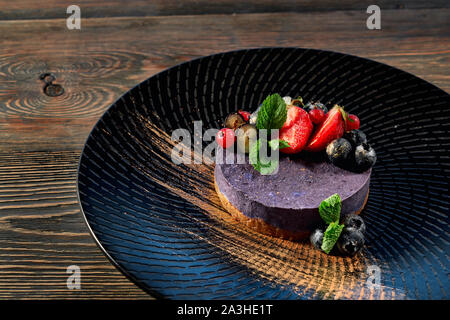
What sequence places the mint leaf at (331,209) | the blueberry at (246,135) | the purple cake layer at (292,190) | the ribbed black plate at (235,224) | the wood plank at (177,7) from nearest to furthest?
the ribbed black plate at (235,224)
the mint leaf at (331,209)
the purple cake layer at (292,190)
the blueberry at (246,135)
the wood plank at (177,7)

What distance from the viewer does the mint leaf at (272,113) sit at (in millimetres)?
1869

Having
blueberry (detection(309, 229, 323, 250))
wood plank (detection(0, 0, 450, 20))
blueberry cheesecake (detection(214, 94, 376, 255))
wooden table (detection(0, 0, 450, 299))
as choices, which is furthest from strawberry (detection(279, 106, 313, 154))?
wood plank (detection(0, 0, 450, 20))

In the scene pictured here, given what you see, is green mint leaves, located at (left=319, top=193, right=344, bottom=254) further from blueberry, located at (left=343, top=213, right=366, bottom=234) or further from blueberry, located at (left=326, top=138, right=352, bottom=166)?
blueberry, located at (left=326, top=138, right=352, bottom=166)

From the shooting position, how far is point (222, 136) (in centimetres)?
205

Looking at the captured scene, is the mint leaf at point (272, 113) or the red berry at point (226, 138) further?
the red berry at point (226, 138)

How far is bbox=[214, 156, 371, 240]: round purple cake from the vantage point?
1.87m

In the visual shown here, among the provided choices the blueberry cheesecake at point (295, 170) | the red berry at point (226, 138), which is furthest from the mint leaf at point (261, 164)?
the red berry at point (226, 138)

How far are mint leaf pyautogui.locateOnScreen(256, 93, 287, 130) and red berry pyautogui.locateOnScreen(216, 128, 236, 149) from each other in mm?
141

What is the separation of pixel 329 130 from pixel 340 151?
0.10 metres

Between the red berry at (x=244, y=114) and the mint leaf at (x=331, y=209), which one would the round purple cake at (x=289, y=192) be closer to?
the mint leaf at (x=331, y=209)

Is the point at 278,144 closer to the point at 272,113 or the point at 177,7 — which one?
the point at 272,113

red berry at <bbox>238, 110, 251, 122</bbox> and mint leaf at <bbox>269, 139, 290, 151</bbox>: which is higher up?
red berry at <bbox>238, 110, 251, 122</bbox>

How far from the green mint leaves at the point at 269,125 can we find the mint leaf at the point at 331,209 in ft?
0.93
